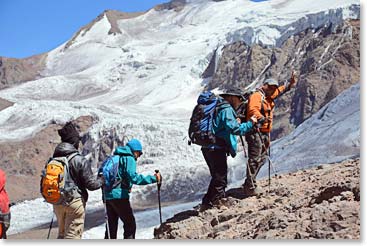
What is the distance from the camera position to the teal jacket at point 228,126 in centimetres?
505

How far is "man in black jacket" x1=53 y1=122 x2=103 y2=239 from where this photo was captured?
4438 millimetres

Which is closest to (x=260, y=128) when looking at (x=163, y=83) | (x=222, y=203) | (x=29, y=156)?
(x=222, y=203)

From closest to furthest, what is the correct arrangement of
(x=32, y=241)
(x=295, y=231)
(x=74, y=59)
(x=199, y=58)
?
(x=295, y=231), (x=32, y=241), (x=199, y=58), (x=74, y=59)

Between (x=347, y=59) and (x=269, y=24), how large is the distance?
10.4m

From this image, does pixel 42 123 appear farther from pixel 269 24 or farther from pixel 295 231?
pixel 295 231

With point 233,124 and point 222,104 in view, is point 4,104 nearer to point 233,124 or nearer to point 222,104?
point 222,104

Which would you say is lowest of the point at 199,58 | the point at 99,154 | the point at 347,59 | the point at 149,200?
the point at 149,200

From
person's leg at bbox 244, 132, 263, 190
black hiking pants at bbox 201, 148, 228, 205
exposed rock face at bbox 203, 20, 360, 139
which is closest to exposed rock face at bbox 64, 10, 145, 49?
exposed rock face at bbox 203, 20, 360, 139

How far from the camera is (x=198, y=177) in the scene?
22.7m

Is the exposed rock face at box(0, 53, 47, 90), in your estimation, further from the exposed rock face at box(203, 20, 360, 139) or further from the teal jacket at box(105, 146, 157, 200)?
the teal jacket at box(105, 146, 157, 200)

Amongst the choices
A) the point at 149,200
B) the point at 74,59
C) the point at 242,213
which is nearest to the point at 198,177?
the point at 149,200

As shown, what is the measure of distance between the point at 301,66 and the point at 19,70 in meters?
29.8

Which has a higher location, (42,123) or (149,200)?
(42,123)

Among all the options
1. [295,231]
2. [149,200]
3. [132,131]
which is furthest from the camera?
[132,131]
